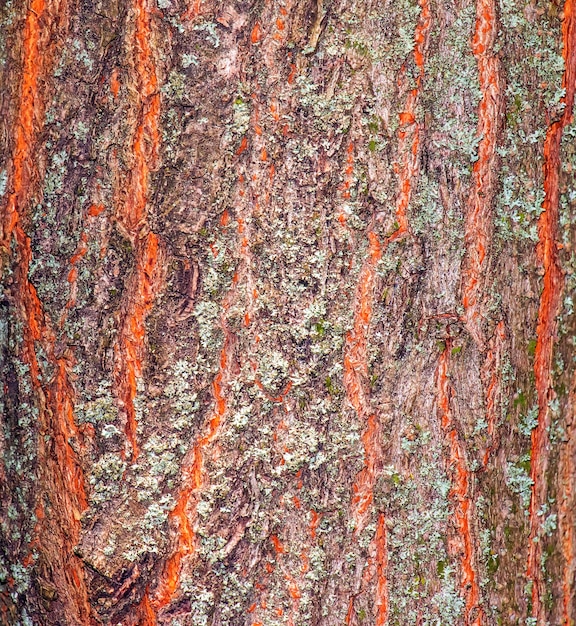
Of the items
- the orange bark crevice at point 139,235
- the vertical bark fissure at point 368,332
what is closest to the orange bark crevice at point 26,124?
the orange bark crevice at point 139,235

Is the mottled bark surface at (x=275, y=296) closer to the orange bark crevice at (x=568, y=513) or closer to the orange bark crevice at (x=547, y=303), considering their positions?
the orange bark crevice at (x=547, y=303)

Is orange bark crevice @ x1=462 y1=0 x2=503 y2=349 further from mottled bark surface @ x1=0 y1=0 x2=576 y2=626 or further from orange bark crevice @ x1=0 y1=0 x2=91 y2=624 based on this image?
orange bark crevice @ x1=0 y1=0 x2=91 y2=624

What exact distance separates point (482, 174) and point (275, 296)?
1.36 feet

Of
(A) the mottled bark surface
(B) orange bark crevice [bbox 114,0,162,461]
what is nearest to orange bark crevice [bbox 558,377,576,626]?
(A) the mottled bark surface

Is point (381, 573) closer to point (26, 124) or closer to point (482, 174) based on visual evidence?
point (482, 174)

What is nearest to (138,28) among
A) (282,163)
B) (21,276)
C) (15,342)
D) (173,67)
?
(173,67)

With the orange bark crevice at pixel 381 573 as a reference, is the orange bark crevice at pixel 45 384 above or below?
above

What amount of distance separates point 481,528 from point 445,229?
545 mm

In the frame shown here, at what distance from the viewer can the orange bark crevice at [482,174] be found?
1.04 m

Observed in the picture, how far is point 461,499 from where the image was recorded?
43.8 inches

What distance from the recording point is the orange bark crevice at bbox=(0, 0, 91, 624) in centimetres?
104

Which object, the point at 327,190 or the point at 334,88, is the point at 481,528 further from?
the point at 334,88

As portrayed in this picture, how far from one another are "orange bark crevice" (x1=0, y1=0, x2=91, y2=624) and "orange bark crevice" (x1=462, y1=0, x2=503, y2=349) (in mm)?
710

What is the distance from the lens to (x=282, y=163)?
103 centimetres
